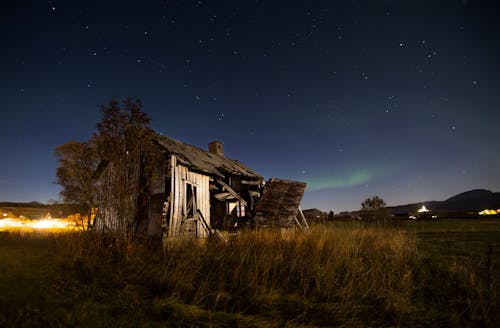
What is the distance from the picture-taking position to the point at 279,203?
12.6 m

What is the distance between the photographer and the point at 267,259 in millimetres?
5594

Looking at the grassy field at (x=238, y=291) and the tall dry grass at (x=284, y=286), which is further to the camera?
the tall dry grass at (x=284, y=286)

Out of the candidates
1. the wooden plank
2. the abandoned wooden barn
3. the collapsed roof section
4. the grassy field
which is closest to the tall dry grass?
the grassy field

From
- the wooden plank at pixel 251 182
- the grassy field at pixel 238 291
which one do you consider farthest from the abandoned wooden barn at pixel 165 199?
the grassy field at pixel 238 291

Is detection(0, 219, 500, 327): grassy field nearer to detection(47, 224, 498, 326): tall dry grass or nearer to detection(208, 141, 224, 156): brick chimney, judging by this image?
detection(47, 224, 498, 326): tall dry grass

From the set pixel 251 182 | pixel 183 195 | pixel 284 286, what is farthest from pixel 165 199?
pixel 284 286

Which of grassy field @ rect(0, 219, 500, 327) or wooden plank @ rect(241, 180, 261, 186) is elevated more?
wooden plank @ rect(241, 180, 261, 186)

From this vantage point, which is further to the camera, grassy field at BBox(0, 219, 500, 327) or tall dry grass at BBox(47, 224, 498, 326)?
tall dry grass at BBox(47, 224, 498, 326)

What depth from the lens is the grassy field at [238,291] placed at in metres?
3.56

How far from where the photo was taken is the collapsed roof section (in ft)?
38.8

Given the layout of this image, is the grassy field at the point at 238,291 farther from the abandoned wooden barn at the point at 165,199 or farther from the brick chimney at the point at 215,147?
the brick chimney at the point at 215,147

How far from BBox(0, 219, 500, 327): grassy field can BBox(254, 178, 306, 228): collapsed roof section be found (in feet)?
16.3

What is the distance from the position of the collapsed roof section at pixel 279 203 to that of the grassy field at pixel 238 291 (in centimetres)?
497

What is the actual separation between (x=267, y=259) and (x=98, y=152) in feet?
20.8
